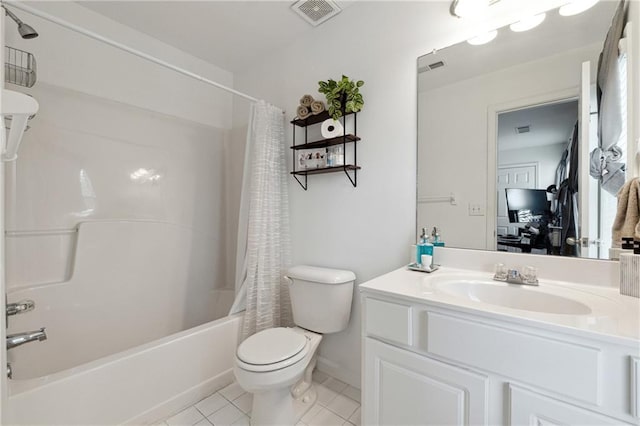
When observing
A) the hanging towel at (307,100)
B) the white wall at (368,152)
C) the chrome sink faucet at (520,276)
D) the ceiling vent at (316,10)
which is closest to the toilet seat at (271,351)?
the white wall at (368,152)

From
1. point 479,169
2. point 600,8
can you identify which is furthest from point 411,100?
point 600,8

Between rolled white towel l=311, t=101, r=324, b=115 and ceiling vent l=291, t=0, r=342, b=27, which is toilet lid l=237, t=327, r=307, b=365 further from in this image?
ceiling vent l=291, t=0, r=342, b=27

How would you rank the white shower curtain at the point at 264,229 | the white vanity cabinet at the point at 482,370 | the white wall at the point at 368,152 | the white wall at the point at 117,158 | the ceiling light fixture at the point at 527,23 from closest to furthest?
the white vanity cabinet at the point at 482,370 < the ceiling light fixture at the point at 527,23 < the white wall at the point at 368,152 < the white wall at the point at 117,158 < the white shower curtain at the point at 264,229

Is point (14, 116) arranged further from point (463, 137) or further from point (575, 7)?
point (575, 7)

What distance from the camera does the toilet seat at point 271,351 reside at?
1215 mm

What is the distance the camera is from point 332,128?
1.63 metres

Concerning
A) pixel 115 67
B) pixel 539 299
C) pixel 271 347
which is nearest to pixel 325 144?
pixel 271 347

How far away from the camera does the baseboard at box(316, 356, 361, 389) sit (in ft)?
5.49

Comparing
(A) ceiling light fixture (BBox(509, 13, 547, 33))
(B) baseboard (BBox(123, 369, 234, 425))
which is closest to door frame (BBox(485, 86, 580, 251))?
(A) ceiling light fixture (BBox(509, 13, 547, 33))

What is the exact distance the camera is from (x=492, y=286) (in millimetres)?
1077

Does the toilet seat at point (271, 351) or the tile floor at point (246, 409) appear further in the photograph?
the tile floor at point (246, 409)

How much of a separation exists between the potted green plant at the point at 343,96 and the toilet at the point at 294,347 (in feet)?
3.19

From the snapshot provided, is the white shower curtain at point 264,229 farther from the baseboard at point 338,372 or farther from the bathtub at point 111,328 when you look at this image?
the baseboard at point 338,372

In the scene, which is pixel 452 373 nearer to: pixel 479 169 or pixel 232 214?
pixel 479 169
